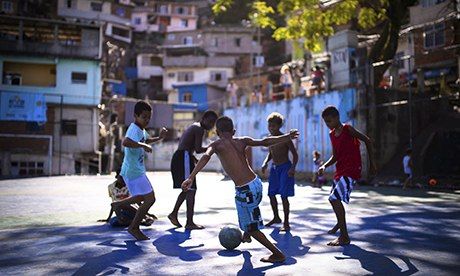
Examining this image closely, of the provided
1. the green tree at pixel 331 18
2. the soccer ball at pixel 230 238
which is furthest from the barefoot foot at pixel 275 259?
the green tree at pixel 331 18

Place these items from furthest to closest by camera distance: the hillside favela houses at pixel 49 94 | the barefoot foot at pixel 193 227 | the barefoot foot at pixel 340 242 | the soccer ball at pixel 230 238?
the hillside favela houses at pixel 49 94 < the barefoot foot at pixel 193 227 < the barefoot foot at pixel 340 242 < the soccer ball at pixel 230 238

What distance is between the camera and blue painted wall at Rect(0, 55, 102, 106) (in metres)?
30.8

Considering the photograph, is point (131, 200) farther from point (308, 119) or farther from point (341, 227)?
point (308, 119)

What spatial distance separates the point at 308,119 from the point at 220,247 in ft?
52.6

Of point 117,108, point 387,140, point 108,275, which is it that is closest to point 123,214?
point 108,275

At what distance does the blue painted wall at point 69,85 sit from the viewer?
101ft

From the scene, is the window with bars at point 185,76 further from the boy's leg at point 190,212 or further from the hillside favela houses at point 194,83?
the boy's leg at point 190,212

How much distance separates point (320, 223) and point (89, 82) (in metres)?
28.6

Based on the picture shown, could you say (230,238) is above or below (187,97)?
below

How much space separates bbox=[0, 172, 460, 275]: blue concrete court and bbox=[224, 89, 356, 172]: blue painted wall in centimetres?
1014

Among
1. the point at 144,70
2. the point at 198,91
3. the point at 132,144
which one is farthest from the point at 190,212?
the point at 144,70

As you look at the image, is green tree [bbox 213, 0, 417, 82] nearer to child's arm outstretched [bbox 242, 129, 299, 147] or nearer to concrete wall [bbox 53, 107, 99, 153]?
child's arm outstretched [bbox 242, 129, 299, 147]

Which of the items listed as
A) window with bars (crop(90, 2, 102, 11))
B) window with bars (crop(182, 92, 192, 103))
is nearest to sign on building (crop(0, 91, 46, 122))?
window with bars (crop(182, 92, 192, 103))

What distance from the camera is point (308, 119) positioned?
810 inches
